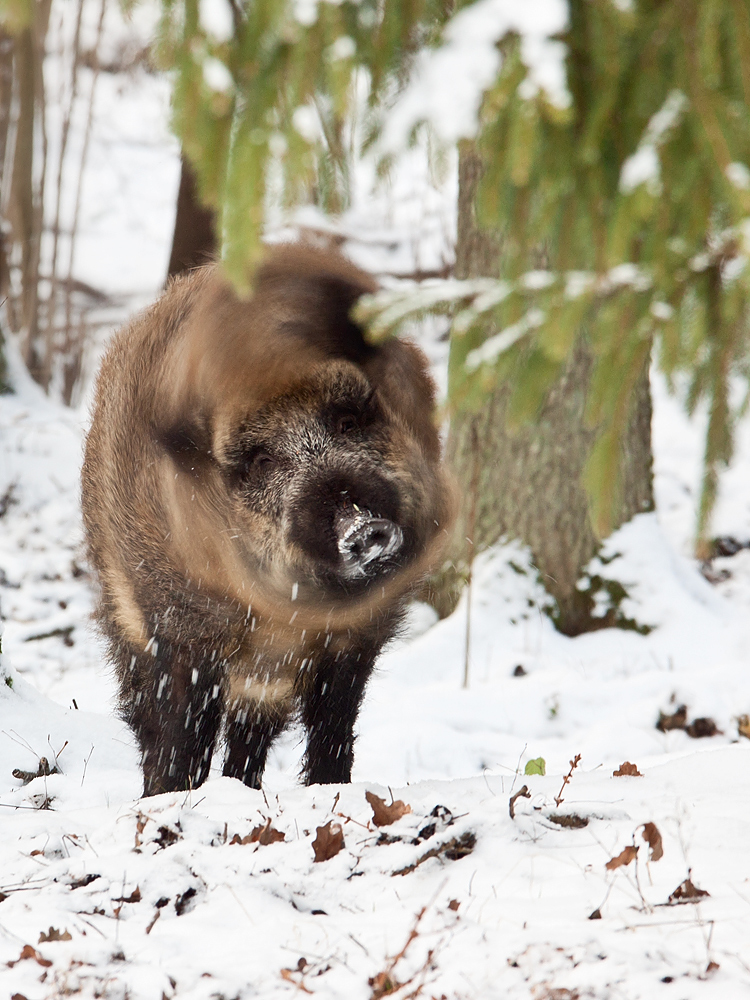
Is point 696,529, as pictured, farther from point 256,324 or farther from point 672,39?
point 256,324

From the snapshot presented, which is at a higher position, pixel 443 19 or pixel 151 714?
pixel 443 19

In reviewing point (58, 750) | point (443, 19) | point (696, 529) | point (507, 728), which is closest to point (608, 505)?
point (696, 529)

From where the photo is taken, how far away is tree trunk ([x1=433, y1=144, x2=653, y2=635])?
5453mm

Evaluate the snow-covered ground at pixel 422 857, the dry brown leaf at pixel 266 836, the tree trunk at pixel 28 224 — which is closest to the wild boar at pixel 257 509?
the snow-covered ground at pixel 422 857

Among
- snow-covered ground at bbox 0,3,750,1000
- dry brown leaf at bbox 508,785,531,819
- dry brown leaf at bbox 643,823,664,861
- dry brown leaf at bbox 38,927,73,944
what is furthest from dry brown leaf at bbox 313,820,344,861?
dry brown leaf at bbox 643,823,664,861

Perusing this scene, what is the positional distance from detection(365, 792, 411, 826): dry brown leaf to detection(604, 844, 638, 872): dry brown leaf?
60cm

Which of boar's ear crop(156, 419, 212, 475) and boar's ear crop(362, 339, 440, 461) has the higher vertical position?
boar's ear crop(362, 339, 440, 461)

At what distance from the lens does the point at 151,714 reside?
3.59 meters

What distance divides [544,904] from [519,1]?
1626 mm

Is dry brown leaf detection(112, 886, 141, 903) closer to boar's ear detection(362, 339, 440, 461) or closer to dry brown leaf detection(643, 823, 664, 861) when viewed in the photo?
dry brown leaf detection(643, 823, 664, 861)

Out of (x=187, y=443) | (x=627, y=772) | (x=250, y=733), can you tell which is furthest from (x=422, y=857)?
(x=250, y=733)

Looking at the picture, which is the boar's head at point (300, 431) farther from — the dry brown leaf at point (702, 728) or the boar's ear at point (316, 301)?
the dry brown leaf at point (702, 728)

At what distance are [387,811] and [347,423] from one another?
3.77 ft

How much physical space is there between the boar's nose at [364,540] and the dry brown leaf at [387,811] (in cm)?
63
